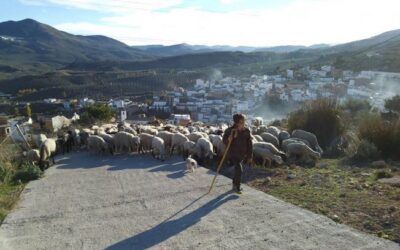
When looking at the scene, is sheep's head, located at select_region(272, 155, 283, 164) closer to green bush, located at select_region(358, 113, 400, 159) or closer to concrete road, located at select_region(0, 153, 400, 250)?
concrete road, located at select_region(0, 153, 400, 250)

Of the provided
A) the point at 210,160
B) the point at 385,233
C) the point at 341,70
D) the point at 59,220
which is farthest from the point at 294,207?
the point at 341,70

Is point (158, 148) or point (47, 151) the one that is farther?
point (158, 148)

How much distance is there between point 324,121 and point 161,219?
484 inches

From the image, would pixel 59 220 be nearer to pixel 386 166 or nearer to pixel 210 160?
pixel 210 160

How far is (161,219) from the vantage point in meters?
8.16

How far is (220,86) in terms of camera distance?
318ft

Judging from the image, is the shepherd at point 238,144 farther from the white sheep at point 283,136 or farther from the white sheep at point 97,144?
the white sheep at point 283,136

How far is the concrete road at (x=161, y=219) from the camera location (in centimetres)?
699

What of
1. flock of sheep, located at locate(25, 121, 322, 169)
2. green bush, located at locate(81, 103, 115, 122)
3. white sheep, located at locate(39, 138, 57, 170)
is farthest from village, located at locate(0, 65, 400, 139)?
white sheep, located at locate(39, 138, 57, 170)

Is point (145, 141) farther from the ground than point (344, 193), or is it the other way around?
point (344, 193)

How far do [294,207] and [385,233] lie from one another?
1.82 m

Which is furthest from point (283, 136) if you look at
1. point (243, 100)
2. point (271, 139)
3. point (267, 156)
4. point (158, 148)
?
point (243, 100)

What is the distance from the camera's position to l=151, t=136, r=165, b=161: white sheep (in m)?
14.5

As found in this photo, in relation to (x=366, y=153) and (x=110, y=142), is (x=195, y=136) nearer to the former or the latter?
(x=110, y=142)
